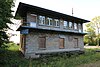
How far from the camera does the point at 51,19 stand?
64.2ft

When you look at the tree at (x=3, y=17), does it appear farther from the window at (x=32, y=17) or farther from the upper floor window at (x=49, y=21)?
the upper floor window at (x=49, y=21)

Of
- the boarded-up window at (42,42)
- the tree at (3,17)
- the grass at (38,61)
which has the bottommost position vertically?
the grass at (38,61)

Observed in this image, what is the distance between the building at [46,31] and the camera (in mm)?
16734

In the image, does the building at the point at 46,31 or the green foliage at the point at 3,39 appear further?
the building at the point at 46,31

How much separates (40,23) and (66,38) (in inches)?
213

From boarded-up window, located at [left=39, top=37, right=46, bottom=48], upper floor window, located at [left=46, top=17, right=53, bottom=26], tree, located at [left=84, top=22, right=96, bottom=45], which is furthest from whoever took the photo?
tree, located at [left=84, top=22, right=96, bottom=45]

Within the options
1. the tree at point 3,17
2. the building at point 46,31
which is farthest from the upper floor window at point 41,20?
the tree at point 3,17

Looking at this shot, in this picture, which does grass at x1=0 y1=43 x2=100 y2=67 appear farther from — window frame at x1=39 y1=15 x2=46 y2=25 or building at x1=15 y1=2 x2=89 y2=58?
window frame at x1=39 y1=15 x2=46 y2=25

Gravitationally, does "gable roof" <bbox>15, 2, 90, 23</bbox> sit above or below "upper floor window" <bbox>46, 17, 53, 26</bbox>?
above

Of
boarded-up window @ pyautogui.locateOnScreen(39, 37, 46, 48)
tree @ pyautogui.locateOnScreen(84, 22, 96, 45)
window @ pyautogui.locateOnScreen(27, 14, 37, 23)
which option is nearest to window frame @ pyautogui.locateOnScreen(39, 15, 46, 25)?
window @ pyautogui.locateOnScreen(27, 14, 37, 23)

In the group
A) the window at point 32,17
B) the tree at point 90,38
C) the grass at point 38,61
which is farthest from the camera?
the tree at point 90,38

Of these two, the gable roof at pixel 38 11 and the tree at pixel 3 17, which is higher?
the gable roof at pixel 38 11

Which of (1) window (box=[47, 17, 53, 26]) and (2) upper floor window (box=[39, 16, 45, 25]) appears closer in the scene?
(2) upper floor window (box=[39, 16, 45, 25])

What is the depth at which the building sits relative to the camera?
16.7 meters
